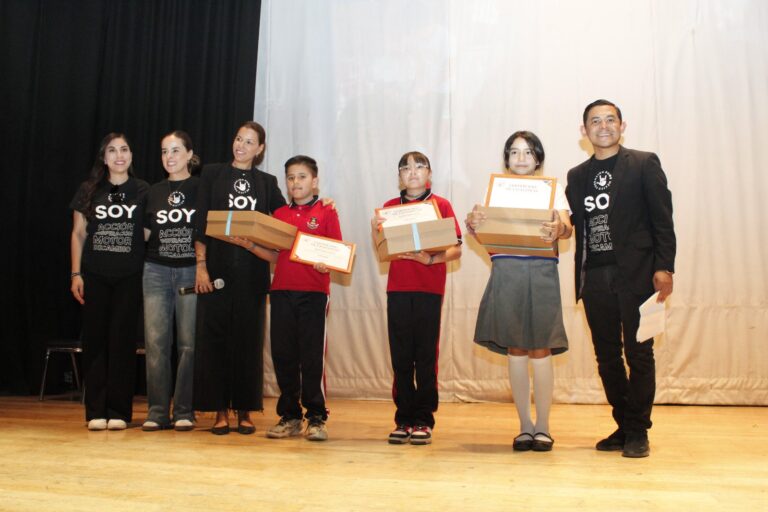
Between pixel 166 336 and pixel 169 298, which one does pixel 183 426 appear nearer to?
pixel 166 336

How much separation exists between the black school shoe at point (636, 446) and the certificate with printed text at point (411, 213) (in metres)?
1.14

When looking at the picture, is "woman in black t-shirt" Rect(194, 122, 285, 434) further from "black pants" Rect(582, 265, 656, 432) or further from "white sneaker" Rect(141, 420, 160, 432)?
"black pants" Rect(582, 265, 656, 432)

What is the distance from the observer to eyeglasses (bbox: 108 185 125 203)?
11.3 ft

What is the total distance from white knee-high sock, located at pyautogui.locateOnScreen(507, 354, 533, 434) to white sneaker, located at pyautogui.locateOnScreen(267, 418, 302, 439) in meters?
0.99

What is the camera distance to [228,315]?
3.23 metres

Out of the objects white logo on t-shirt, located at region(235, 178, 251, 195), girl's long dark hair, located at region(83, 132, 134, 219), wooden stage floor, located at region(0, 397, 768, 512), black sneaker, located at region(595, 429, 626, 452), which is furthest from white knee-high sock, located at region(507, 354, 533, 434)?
girl's long dark hair, located at region(83, 132, 134, 219)

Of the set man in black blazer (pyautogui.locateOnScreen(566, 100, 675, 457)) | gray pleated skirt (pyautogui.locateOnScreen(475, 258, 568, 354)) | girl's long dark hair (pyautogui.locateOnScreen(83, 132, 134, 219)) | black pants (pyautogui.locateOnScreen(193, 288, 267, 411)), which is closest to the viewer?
man in black blazer (pyautogui.locateOnScreen(566, 100, 675, 457))

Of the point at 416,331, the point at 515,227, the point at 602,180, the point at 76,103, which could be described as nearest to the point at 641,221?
the point at 602,180

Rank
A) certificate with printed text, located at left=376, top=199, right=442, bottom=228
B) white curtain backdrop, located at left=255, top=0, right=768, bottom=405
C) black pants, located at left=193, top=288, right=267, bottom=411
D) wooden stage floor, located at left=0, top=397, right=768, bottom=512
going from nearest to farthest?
wooden stage floor, located at left=0, top=397, right=768, bottom=512, certificate with printed text, located at left=376, top=199, right=442, bottom=228, black pants, located at left=193, top=288, right=267, bottom=411, white curtain backdrop, located at left=255, top=0, right=768, bottom=405

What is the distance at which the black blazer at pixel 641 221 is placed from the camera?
2.63 metres

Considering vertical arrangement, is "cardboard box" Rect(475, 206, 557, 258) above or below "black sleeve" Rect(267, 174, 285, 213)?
below

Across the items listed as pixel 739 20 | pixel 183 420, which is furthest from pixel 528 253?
pixel 739 20

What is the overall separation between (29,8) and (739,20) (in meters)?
5.03

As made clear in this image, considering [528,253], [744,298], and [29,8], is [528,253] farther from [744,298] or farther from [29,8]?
[29,8]
